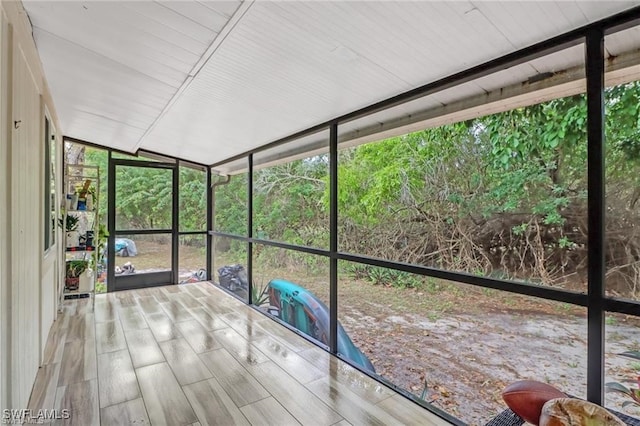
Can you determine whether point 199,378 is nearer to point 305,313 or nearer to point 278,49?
point 305,313

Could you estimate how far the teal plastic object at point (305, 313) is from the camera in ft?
10.6

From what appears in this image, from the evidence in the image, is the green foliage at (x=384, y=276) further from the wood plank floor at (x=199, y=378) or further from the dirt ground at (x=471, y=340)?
the wood plank floor at (x=199, y=378)

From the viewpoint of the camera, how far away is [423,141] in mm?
3326

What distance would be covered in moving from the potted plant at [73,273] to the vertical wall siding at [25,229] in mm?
2162

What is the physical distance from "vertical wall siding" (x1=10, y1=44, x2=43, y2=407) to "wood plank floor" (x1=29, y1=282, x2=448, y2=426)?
33cm

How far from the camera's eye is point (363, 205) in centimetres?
380

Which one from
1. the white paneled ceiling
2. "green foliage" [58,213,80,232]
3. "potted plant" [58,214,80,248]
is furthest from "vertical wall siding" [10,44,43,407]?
"potted plant" [58,214,80,248]

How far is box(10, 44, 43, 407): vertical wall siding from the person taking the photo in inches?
69.1

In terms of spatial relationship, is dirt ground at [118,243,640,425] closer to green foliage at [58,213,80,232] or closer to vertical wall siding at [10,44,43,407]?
vertical wall siding at [10,44,43,407]

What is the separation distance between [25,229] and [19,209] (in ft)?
0.86

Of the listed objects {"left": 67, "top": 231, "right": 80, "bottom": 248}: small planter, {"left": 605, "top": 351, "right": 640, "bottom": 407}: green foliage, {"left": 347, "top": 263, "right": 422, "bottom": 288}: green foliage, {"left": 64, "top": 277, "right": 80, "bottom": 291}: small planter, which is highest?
{"left": 67, "top": 231, "right": 80, "bottom": 248}: small planter

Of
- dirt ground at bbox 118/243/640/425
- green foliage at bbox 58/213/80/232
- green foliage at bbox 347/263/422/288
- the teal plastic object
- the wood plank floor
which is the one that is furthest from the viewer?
green foliage at bbox 58/213/80/232

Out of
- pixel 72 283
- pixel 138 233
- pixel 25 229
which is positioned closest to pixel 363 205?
pixel 25 229

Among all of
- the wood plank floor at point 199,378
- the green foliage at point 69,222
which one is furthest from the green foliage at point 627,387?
the green foliage at point 69,222
